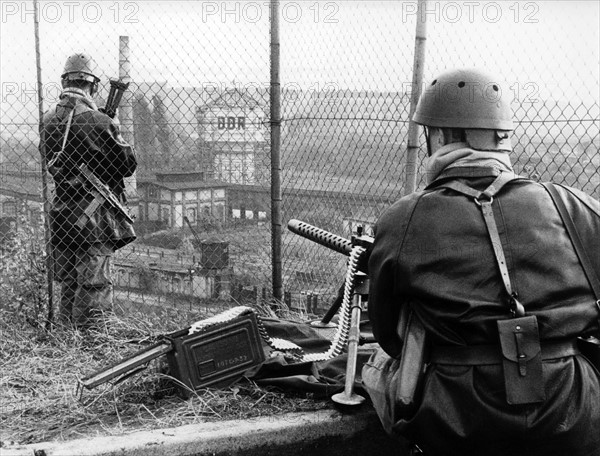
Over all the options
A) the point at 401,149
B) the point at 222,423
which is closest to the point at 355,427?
the point at 222,423

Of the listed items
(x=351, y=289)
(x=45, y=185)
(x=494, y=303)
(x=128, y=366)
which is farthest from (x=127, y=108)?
(x=494, y=303)

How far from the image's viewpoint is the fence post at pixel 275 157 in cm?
534

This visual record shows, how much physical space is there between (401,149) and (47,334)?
289cm

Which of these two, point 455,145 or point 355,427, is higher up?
point 455,145

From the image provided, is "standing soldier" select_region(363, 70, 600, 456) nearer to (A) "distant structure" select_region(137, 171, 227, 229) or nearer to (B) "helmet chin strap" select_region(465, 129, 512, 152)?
(B) "helmet chin strap" select_region(465, 129, 512, 152)

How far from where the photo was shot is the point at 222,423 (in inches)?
141

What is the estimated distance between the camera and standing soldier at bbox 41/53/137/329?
5.72 m

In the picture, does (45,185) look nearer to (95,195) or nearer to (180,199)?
(95,195)

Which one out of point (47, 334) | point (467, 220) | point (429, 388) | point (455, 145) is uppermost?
point (455, 145)

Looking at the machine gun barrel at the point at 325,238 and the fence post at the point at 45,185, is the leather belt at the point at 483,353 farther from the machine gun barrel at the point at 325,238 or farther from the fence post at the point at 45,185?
the fence post at the point at 45,185

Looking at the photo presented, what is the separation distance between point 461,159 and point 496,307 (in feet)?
2.06

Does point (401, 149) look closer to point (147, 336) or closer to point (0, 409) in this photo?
point (147, 336)

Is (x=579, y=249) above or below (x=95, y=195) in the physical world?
above

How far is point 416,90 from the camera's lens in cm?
501
